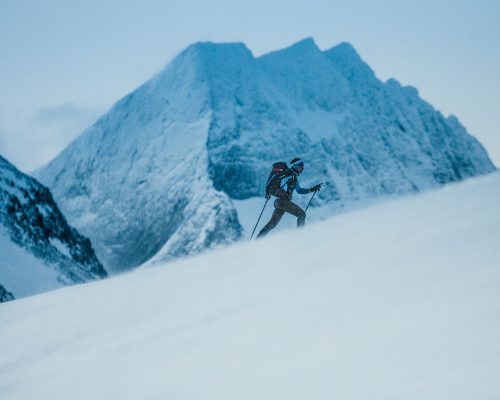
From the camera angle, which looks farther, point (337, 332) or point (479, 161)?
point (479, 161)

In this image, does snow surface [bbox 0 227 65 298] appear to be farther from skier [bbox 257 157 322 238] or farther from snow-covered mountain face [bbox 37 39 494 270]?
snow-covered mountain face [bbox 37 39 494 270]

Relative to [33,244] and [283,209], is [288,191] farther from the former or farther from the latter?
[33,244]

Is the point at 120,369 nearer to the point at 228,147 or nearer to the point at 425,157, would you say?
the point at 228,147

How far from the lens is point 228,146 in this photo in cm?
13125

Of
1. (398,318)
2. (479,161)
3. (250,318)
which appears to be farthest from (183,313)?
(479,161)

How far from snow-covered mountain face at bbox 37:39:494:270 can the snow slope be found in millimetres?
102287

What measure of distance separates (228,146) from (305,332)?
131 meters

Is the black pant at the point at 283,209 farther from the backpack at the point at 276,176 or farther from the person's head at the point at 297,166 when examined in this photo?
the person's head at the point at 297,166

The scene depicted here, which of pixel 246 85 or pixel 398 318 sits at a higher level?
pixel 246 85

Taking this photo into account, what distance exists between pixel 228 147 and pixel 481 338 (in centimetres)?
13137

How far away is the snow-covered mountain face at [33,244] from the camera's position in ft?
106

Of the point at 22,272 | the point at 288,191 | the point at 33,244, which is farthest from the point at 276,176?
the point at 33,244

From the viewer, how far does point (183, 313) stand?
2.24 metres

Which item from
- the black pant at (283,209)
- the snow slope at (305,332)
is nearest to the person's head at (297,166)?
the black pant at (283,209)
